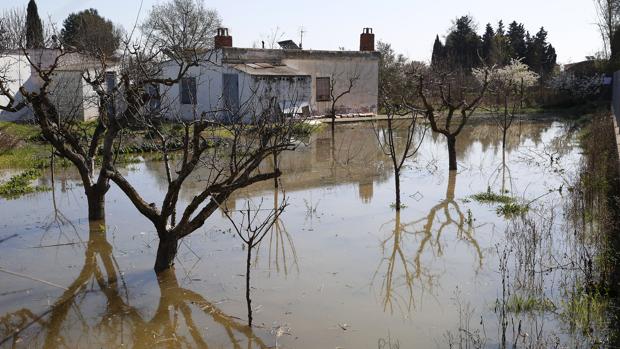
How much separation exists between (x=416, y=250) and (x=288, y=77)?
1888 cm

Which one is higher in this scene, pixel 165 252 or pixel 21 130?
pixel 21 130

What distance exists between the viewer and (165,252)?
7.74 m

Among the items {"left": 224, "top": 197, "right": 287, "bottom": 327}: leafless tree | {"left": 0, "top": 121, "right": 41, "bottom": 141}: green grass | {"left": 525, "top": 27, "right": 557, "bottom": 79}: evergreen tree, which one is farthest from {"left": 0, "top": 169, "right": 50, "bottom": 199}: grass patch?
{"left": 525, "top": 27, "right": 557, "bottom": 79}: evergreen tree

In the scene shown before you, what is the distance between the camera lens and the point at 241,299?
6.96 meters

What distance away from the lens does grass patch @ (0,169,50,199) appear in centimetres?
1245

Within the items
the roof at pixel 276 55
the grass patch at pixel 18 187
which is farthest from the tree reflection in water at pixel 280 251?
the roof at pixel 276 55

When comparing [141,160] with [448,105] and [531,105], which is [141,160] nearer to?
[448,105]

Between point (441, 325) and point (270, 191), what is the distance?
7.19 m

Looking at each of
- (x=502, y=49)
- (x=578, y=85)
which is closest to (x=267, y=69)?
(x=578, y=85)

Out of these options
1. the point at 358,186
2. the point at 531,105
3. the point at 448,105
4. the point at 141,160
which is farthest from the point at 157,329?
the point at 531,105

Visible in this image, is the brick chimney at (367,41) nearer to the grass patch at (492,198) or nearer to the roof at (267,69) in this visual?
the roof at (267,69)

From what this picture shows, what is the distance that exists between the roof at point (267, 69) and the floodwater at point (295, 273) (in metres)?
12.9

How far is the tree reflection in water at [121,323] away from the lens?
5965mm

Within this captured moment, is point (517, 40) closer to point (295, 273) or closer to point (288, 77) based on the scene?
point (288, 77)
